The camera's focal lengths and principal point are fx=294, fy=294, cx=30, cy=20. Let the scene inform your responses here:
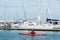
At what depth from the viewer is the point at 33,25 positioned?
405 feet

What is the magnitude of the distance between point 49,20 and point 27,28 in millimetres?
10976

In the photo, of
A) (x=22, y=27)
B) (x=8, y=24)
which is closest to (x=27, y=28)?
(x=22, y=27)

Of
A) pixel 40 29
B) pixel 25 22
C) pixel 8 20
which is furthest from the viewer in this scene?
pixel 8 20

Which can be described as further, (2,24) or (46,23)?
(2,24)

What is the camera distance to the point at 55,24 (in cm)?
12688

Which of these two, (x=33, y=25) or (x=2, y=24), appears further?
(x=2, y=24)

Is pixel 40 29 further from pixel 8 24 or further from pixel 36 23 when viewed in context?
pixel 8 24

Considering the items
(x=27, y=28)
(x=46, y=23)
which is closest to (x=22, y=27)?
(x=27, y=28)

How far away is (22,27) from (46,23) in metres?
10.3

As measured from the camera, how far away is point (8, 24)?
128375 mm

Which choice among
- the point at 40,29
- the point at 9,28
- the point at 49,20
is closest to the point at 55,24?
the point at 49,20

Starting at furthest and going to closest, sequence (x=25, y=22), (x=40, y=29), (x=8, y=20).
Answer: (x=8, y=20) < (x=25, y=22) < (x=40, y=29)

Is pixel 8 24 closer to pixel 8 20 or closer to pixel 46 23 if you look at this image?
pixel 8 20

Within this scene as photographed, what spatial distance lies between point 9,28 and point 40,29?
14.2 metres
